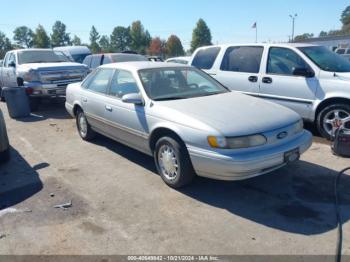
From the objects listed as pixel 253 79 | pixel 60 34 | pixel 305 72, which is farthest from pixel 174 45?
pixel 305 72

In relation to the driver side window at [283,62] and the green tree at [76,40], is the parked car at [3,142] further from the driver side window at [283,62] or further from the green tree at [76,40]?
the green tree at [76,40]

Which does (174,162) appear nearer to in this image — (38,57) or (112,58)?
(112,58)

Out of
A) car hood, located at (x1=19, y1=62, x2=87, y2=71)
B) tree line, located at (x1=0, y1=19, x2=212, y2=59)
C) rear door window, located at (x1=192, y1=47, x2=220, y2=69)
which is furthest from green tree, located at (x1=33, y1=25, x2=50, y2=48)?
rear door window, located at (x1=192, y1=47, x2=220, y2=69)

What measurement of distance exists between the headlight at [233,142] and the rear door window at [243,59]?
3467 mm

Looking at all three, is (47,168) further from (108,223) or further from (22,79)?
(22,79)

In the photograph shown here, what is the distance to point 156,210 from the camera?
3.85 metres

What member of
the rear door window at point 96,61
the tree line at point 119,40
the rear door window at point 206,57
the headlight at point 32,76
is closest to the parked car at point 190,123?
the rear door window at point 206,57

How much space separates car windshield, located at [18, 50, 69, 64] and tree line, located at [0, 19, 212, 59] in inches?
2551

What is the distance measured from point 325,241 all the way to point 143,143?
2.60 meters

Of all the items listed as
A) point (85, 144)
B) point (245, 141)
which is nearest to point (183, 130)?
point (245, 141)

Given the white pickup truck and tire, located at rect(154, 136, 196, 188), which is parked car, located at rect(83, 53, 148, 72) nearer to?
the white pickup truck

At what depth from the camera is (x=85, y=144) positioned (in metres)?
6.53

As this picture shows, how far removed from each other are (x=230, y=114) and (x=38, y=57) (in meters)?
8.88

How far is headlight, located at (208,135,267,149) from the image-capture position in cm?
367
